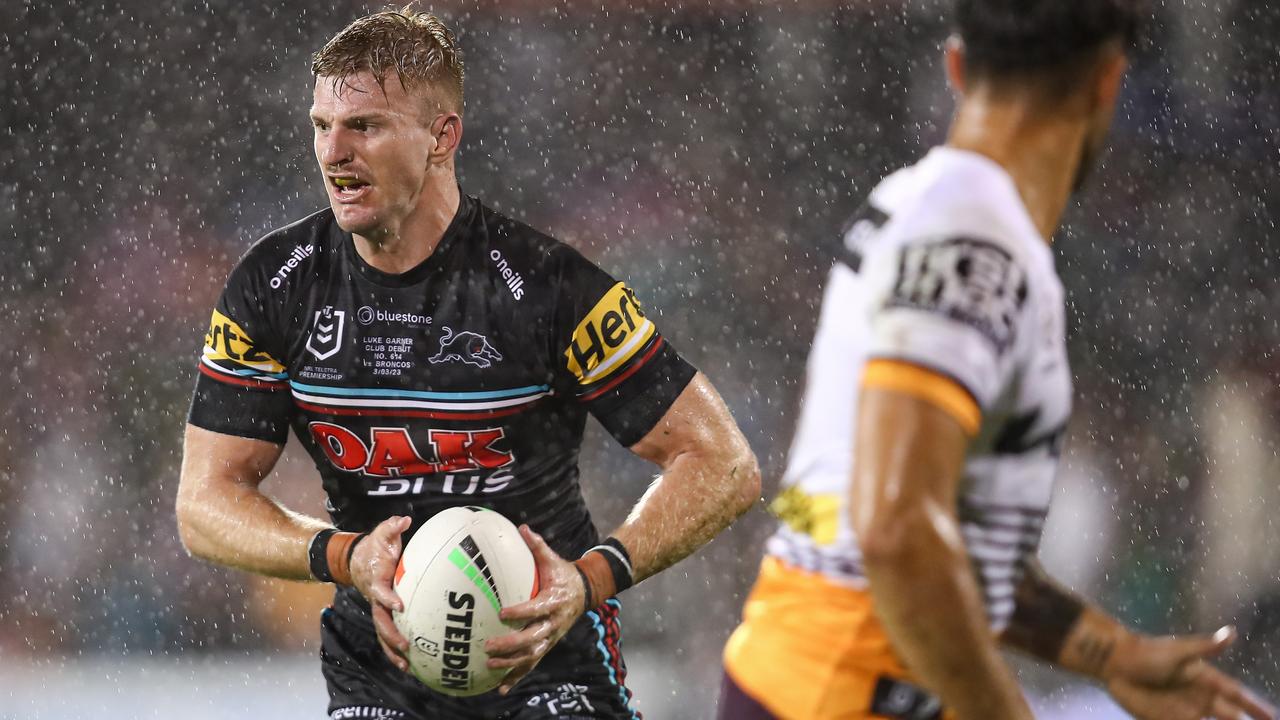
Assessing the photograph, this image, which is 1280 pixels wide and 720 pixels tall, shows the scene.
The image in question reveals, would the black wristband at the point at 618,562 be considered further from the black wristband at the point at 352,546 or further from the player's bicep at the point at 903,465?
the player's bicep at the point at 903,465

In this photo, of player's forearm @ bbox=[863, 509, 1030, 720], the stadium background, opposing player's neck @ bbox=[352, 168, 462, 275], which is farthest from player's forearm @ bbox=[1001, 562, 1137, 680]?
the stadium background

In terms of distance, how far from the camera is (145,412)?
9523 millimetres

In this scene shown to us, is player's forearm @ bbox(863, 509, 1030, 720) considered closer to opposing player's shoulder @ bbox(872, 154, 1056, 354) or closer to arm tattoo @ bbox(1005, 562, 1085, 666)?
opposing player's shoulder @ bbox(872, 154, 1056, 354)

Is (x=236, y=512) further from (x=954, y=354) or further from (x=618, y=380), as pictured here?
(x=954, y=354)

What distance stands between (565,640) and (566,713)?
199 mm

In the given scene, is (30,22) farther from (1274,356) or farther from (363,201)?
(1274,356)

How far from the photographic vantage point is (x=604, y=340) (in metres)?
3.79

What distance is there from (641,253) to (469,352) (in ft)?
20.1

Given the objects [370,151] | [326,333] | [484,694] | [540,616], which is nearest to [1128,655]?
[540,616]

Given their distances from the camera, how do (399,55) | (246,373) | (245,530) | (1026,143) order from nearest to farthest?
(1026,143) → (245,530) → (246,373) → (399,55)

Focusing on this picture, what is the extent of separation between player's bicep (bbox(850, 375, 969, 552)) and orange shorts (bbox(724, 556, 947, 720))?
0.97 ft

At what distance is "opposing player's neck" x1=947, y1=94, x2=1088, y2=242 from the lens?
5.83 ft

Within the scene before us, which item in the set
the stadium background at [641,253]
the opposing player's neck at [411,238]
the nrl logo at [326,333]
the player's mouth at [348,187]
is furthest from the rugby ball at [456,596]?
the stadium background at [641,253]

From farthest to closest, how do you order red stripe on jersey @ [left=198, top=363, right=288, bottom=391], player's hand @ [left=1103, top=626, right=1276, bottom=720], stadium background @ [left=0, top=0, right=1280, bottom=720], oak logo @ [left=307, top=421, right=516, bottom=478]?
1. stadium background @ [left=0, top=0, right=1280, bottom=720]
2. red stripe on jersey @ [left=198, top=363, right=288, bottom=391]
3. oak logo @ [left=307, top=421, right=516, bottom=478]
4. player's hand @ [left=1103, top=626, right=1276, bottom=720]
